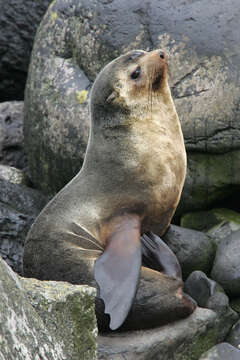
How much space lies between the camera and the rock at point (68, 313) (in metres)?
3.15

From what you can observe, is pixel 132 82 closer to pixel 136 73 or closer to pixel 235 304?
pixel 136 73

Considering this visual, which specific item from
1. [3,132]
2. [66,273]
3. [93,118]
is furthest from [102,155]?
[3,132]

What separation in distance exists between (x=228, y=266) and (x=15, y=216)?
186 centimetres

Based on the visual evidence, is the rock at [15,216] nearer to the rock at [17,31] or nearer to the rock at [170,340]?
the rock at [170,340]

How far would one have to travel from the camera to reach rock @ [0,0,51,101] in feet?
29.3

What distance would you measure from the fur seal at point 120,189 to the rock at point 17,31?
12.5 ft

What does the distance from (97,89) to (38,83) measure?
2210 millimetres

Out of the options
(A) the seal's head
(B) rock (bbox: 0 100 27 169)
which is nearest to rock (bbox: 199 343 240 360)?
(A) the seal's head

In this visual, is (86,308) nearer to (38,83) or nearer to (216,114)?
(216,114)

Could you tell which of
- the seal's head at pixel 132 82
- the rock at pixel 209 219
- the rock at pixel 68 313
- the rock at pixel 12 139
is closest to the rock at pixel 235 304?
the rock at pixel 209 219

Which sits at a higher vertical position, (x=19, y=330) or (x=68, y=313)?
(x=19, y=330)

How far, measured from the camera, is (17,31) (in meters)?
8.99

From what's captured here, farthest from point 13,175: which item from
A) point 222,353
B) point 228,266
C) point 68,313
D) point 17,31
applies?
point 68,313

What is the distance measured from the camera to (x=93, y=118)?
214 inches
